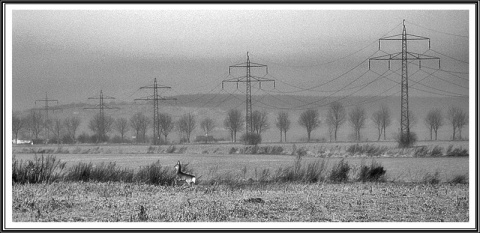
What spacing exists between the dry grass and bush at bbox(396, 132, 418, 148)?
97.2 feet

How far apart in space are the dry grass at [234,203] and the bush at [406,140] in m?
29.6

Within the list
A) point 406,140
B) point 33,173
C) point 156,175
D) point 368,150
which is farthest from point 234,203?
point 406,140

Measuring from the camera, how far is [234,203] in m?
17.5

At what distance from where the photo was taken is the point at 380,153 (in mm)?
47562

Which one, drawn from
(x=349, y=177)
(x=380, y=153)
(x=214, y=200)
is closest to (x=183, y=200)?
(x=214, y=200)

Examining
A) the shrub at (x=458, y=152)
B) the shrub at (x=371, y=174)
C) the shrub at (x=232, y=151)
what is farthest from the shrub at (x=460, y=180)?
the shrub at (x=232, y=151)

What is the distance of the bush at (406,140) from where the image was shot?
165 ft

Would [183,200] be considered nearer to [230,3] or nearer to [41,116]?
[230,3]

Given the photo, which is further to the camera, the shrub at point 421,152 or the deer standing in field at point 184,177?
the shrub at point 421,152

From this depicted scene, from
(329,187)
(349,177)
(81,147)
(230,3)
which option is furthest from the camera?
(81,147)

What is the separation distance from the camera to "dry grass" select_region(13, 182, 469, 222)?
53.0 ft

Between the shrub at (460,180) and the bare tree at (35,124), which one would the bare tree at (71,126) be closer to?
the bare tree at (35,124)

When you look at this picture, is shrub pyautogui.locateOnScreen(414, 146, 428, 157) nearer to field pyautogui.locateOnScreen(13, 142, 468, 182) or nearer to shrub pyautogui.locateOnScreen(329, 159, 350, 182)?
field pyautogui.locateOnScreen(13, 142, 468, 182)

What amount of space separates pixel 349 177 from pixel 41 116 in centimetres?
3742
